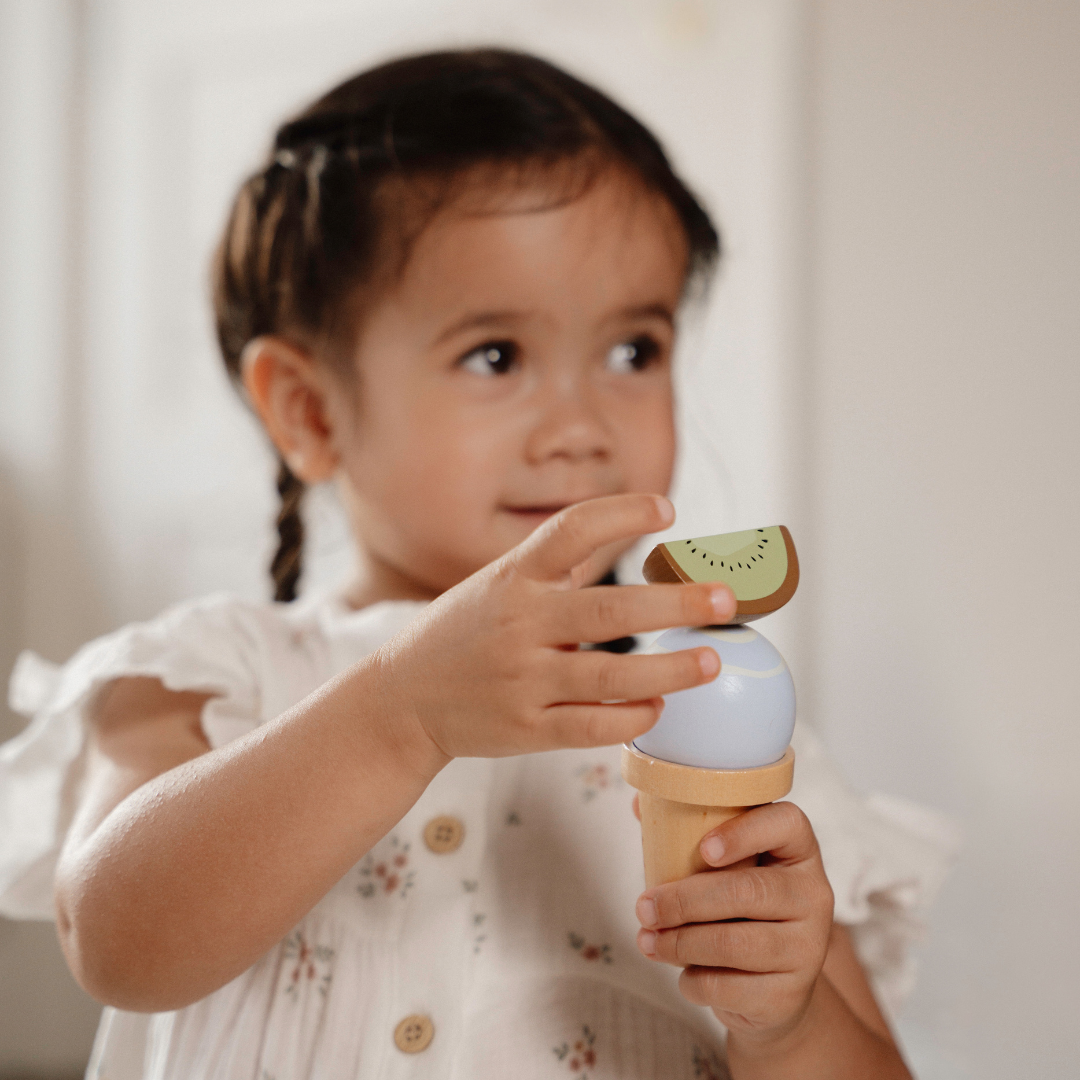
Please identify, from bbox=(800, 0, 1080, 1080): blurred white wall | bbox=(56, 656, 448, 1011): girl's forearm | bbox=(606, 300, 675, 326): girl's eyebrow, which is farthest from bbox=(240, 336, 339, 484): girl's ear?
bbox=(800, 0, 1080, 1080): blurred white wall

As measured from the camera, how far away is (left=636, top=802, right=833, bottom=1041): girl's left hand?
0.40 metres

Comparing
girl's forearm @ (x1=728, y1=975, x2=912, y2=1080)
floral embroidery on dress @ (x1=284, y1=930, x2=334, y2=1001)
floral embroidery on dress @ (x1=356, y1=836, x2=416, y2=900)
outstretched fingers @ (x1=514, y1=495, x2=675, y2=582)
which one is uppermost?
outstretched fingers @ (x1=514, y1=495, x2=675, y2=582)

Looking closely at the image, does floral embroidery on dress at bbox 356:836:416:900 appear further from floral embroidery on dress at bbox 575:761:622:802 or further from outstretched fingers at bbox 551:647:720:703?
outstretched fingers at bbox 551:647:720:703

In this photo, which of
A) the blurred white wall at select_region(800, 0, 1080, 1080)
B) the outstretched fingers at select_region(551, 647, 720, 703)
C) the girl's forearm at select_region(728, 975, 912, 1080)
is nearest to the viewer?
the outstretched fingers at select_region(551, 647, 720, 703)

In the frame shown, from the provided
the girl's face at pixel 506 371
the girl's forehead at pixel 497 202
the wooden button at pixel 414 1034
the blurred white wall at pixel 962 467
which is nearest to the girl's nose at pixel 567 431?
the girl's face at pixel 506 371

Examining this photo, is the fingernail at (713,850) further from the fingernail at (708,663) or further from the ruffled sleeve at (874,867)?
the ruffled sleeve at (874,867)

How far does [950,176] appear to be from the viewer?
965mm

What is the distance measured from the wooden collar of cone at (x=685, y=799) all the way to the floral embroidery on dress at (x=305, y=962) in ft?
A: 0.77

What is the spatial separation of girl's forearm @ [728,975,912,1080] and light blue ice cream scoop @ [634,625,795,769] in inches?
7.5

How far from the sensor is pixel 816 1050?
0.50 meters

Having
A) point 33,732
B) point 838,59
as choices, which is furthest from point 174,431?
point 838,59

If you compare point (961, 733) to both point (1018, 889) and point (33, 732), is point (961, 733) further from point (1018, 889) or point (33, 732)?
point (33, 732)

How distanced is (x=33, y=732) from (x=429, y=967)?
31cm

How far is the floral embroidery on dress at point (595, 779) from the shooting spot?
63 centimetres
